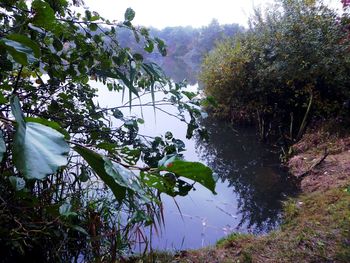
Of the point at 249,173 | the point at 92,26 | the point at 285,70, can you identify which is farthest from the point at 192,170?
the point at 285,70

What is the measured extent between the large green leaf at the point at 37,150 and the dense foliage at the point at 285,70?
211 inches

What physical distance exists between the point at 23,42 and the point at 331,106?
19.5 feet

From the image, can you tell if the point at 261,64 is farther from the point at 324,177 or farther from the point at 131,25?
the point at 131,25

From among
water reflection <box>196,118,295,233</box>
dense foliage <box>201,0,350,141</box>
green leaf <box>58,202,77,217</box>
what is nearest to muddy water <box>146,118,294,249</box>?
water reflection <box>196,118,295,233</box>

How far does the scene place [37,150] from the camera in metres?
0.26

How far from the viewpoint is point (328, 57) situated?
16.3 feet

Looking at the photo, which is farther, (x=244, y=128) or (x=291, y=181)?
(x=244, y=128)

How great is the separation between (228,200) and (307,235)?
170cm

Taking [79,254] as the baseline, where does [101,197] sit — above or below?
above

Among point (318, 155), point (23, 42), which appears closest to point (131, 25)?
point (23, 42)

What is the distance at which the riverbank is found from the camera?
223cm

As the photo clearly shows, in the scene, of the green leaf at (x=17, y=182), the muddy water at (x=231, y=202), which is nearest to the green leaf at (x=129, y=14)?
the green leaf at (x=17, y=182)

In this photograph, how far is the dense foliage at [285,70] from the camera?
5062mm

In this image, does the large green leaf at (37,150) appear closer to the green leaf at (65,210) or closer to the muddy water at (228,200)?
the green leaf at (65,210)
